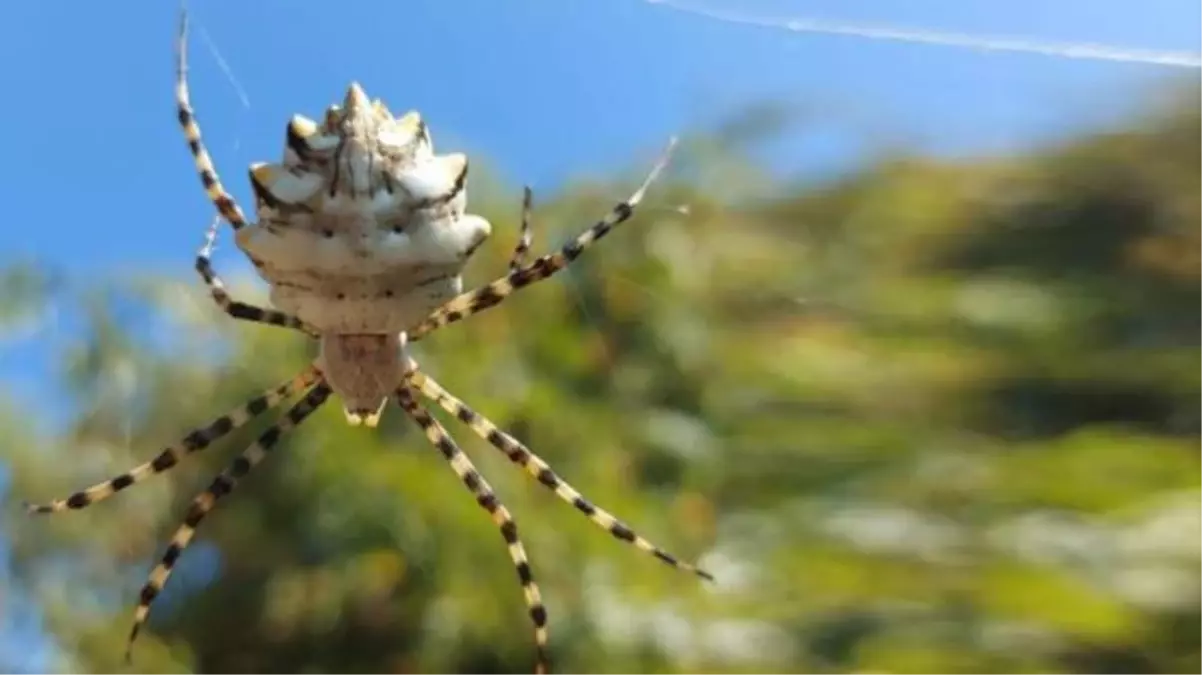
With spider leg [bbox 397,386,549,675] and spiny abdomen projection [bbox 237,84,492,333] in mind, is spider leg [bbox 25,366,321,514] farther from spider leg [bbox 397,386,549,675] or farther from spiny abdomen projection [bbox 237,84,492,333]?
spiny abdomen projection [bbox 237,84,492,333]

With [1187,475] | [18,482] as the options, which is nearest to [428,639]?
[18,482]

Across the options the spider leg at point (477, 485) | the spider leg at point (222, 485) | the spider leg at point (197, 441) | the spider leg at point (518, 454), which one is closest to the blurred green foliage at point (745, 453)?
the spider leg at point (477, 485)

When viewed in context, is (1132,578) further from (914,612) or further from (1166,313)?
(1166,313)

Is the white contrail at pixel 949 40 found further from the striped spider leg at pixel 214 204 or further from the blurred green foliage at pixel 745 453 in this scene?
the blurred green foliage at pixel 745 453

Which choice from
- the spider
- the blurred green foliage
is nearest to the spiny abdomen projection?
the spider

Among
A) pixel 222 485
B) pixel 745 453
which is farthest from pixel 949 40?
pixel 745 453

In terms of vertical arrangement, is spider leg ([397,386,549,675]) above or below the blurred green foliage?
below
